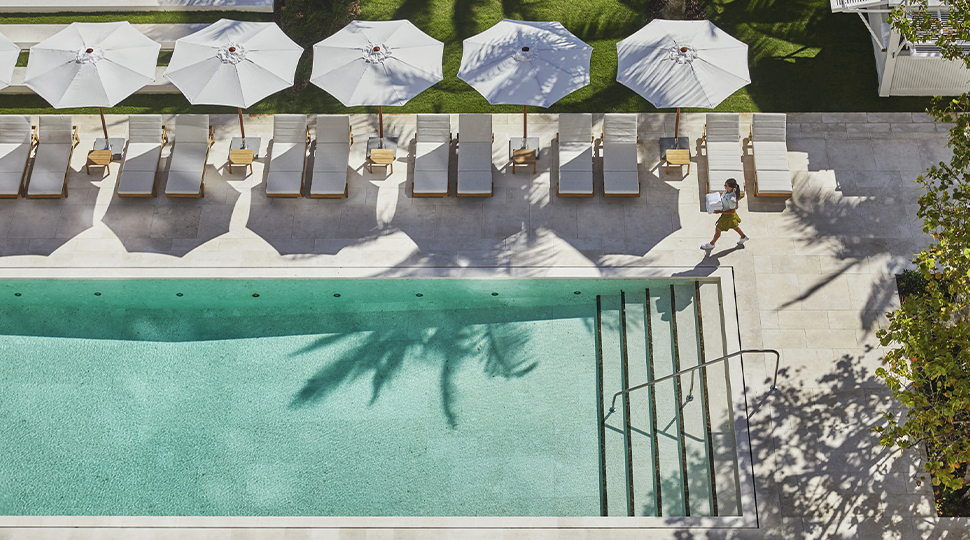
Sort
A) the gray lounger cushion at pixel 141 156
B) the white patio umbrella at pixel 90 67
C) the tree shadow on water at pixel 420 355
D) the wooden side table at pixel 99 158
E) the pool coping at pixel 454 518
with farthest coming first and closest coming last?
the wooden side table at pixel 99 158 → the gray lounger cushion at pixel 141 156 → the white patio umbrella at pixel 90 67 → the tree shadow on water at pixel 420 355 → the pool coping at pixel 454 518

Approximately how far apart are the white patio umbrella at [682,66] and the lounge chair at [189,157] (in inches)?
304

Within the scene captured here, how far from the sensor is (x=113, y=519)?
494 inches

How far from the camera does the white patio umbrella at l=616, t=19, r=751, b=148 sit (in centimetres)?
1512

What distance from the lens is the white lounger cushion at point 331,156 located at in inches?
633

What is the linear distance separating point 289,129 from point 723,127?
26.6 ft

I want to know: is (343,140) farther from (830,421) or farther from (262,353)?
(830,421)

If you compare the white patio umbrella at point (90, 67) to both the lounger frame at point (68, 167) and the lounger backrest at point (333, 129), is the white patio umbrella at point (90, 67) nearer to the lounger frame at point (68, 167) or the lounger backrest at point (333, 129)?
the lounger frame at point (68, 167)

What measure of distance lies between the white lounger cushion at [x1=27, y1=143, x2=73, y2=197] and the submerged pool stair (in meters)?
10.0

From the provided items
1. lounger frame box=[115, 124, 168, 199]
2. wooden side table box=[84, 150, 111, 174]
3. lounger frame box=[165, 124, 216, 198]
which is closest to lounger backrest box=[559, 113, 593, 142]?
lounger frame box=[165, 124, 216, 198]

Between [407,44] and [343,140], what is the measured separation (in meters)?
2.21

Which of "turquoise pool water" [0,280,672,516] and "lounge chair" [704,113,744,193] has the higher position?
"lounge chair" [704,113,744,193]

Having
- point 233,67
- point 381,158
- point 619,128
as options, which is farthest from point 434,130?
point 233,67

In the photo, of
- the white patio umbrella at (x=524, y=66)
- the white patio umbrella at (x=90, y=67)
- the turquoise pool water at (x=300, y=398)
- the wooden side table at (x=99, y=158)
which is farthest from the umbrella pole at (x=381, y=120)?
the wooden side table at (x=99, y=158)

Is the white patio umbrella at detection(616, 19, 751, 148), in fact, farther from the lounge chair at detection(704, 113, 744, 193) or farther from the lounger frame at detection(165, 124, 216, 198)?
the lounger frame at detection(165, 124, 216, 198)
